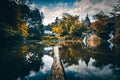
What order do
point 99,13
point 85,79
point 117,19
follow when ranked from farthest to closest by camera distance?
point 99,13
point 117,19
point 85,79

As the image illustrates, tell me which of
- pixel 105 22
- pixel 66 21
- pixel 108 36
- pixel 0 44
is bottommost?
pixel 0 44

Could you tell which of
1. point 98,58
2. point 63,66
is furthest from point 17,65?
point 98,58

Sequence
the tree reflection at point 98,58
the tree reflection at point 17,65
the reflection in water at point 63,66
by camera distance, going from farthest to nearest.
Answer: the tree reflection at point 98,58 < the tree reflection at point 17,65 < the reflection in water at point 63,66

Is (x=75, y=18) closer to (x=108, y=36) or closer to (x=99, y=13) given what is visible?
(x=99, y=13)

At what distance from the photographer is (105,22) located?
174 ft

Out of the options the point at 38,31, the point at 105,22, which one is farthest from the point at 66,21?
the point at 105,22

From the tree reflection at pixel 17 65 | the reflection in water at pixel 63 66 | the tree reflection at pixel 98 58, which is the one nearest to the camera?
the reflection in water at pixel 63 66

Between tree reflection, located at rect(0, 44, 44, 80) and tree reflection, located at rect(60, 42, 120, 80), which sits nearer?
tree reflection, located at rect(0, 44, 44, 80)

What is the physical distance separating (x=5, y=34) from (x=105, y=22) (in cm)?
2707

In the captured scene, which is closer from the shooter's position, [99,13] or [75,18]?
[99,13]

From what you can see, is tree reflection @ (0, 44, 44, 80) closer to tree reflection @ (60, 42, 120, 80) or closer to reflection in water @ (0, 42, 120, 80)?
reflection in water @ (0, 42, 120, 80)

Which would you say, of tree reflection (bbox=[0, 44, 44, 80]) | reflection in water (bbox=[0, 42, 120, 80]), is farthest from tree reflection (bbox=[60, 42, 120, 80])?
tree reflection (bbox=[0, 44, 44, 80])

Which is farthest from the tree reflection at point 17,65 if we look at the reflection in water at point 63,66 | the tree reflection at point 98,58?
the tree reflection at point 98,58

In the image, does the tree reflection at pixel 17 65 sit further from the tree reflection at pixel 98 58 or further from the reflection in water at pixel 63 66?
the tree reflection at pixel 98 58
